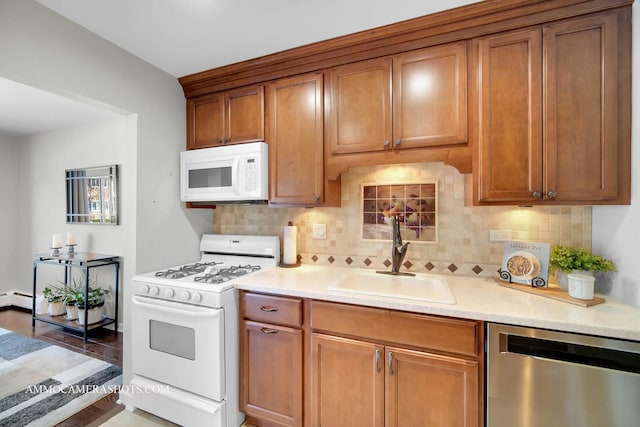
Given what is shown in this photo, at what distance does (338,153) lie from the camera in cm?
184

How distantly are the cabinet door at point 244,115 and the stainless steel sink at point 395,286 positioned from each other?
1.23m

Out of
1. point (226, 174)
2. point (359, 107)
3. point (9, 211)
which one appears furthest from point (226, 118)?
point (9, 211)

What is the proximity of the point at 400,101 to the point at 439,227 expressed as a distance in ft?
2.88

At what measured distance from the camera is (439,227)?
188 centimetres

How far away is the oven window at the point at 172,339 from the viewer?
1678mm

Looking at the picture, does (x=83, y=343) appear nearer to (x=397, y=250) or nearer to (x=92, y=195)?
(x=92, y=195)

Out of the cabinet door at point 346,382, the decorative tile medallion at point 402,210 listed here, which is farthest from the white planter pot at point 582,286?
the cabinet door at point 346,382

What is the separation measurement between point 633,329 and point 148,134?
112 inches

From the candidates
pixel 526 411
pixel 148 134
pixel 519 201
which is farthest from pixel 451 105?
pixel 148 134

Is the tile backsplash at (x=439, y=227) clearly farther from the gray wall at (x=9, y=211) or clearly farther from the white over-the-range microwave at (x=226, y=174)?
the gray wall at (x=9, y=211)

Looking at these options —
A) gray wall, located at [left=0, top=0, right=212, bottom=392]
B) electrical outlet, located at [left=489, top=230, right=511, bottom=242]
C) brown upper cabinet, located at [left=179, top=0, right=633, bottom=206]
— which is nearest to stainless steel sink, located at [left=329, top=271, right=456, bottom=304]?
electrical outlet, located at [left=489, top=230, right=511, bottom=242]

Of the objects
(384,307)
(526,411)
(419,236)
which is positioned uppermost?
(419,236)

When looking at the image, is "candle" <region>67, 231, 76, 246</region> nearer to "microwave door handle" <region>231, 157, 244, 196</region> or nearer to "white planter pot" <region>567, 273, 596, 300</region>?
"microwave door handle" <region>231, 157, 244, 196</region>

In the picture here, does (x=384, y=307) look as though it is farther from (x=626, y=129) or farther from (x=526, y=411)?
(x=626, y=129)
